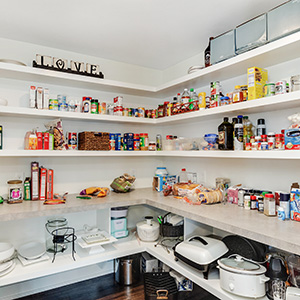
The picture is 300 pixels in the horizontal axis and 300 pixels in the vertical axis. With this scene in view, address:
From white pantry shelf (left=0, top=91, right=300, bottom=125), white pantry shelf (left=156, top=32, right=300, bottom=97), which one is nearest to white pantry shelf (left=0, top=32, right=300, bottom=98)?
white pantry shelf (left=156, top=32, right=300, bottom=97)

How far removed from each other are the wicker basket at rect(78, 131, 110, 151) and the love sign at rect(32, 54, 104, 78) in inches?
23.4

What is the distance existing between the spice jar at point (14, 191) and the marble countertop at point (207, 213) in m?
0.06

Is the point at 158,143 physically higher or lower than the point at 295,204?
higher

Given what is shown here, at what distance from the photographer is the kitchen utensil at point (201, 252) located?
1.71 metres

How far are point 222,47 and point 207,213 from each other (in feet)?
4.35

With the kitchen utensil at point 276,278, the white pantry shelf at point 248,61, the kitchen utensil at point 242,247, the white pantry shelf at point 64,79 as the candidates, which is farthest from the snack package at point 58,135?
the kitchen utensil at point 276,278

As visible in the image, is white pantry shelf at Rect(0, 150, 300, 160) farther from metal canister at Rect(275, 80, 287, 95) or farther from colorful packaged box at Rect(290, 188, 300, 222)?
metal canister at Rect(275, 80, 287, 95)

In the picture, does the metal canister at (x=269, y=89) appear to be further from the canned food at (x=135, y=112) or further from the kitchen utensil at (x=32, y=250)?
the kitchen utensil at (x=32, y=250)

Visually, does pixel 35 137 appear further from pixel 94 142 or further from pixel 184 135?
pixel 184 135

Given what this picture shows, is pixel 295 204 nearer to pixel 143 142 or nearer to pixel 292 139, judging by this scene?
pixel 292 139

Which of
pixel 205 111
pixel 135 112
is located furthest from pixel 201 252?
pixel 135 112

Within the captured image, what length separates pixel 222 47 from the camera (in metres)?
2.06

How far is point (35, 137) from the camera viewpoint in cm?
226

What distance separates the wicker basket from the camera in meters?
2.49
